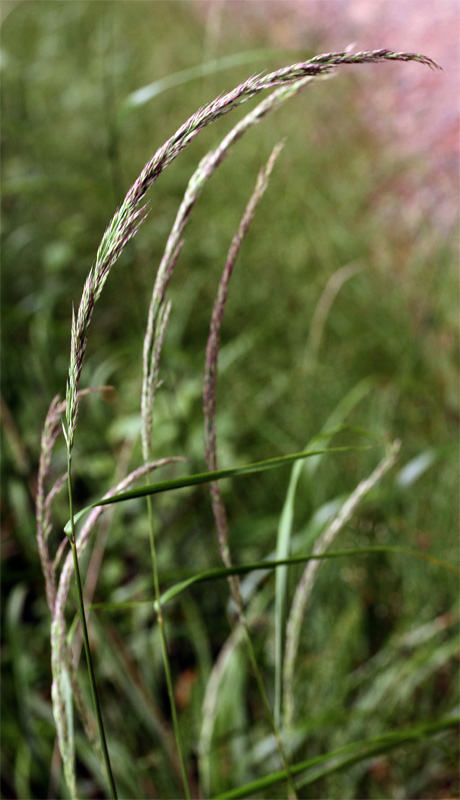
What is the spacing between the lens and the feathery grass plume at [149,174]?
31 centimetres

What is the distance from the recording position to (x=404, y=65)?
186 inches

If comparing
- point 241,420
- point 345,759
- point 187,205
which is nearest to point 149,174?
point 187,205

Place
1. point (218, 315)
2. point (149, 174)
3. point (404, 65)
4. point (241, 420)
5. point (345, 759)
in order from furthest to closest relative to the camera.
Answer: point (404, 65)
point (241, 420)
point (345, 759)
point (218, 315)
point (149, 174)

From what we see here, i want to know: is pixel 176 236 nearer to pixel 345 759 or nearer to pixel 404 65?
pixel 345 759

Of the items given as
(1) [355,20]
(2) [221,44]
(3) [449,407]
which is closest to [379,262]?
(3) [449,407]

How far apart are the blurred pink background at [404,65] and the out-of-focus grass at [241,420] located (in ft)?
0.98

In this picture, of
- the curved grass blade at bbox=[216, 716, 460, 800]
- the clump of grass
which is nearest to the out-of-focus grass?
the curved grass blade at bbox=[216, 716, 460, 800]

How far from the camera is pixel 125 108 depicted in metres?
0.79

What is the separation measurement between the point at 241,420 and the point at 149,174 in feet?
4.83

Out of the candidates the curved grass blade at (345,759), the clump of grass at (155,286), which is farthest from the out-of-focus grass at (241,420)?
the clump of grass at (155,286)

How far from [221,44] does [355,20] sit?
6.45ft

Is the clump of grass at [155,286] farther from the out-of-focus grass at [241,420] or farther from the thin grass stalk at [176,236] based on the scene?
the out-of-focus grass at [241,420]

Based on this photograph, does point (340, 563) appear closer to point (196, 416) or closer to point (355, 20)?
point (196, 416)

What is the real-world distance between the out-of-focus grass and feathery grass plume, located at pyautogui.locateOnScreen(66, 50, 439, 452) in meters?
0.43
